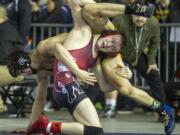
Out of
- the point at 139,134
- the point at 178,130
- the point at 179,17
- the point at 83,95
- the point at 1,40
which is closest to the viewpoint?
the point at 83,95

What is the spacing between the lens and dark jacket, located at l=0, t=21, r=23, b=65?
37.2ft

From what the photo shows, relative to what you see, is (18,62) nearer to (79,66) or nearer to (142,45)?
(79,66)

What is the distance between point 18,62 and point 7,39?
2.87 meters

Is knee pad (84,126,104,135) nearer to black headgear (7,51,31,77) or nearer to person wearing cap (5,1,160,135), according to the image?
person wearing cap (5,1,160,135)

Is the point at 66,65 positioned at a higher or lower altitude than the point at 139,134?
higher

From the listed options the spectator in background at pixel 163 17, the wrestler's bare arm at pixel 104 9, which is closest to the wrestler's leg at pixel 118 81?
the wrestler's bare arm at pixel 104 9

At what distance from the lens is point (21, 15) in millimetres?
12664

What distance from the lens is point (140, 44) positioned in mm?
11477

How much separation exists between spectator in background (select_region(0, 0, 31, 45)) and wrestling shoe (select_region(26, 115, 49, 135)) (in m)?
4.02

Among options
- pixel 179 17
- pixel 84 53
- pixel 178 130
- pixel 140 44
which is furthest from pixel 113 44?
pixel 179 17

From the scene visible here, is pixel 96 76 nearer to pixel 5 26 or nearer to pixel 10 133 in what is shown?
pixel 10 133

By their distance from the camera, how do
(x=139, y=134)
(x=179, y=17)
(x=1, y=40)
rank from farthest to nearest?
(x=179, y=17) → (x=1, y=40) → (x=139, y=134)

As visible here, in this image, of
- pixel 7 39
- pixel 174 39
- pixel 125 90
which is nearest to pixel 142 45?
pixel 174 39

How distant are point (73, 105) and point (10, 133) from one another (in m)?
1.36
